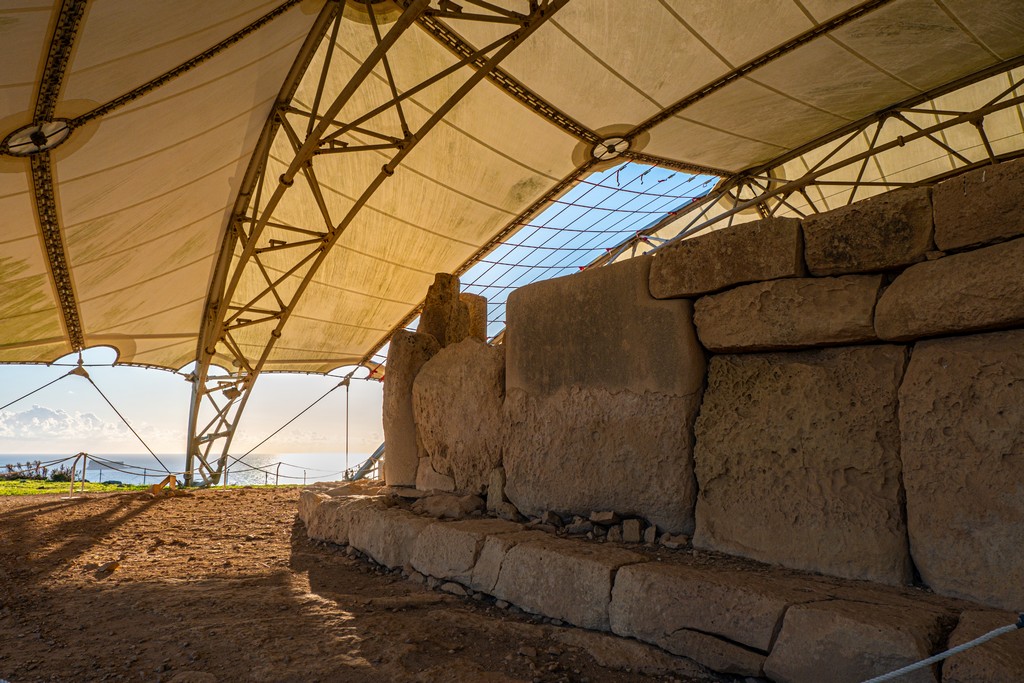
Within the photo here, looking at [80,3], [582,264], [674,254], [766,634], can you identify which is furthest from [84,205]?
[582,264]

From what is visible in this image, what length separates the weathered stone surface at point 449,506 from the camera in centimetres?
412

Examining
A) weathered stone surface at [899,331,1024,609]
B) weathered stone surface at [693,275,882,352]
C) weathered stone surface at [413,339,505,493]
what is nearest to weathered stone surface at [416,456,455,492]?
weathered stone surface at [413,339,505,493]

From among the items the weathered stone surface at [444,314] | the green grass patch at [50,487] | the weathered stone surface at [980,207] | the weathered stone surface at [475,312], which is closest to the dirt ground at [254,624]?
the weathered stone surface at [980,207]

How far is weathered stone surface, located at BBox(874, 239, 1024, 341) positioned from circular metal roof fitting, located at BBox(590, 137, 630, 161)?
20.7ft

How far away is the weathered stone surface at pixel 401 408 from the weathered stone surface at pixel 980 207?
3793mm

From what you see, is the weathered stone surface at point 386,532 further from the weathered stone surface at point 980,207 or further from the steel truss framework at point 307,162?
the steel truss framework at point 307,162

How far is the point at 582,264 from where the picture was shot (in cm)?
1328

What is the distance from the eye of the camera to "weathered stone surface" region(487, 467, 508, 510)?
4105mm

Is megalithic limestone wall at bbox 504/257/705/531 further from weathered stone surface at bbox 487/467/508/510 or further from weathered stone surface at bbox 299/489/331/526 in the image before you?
weathered stone surface at bbox 299/489/331/526

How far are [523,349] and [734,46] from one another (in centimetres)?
460

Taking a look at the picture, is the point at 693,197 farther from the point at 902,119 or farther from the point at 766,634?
the point at 766,634

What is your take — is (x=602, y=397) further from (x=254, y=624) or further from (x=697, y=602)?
(x=254, y=624)

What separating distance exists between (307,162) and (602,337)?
560 cm

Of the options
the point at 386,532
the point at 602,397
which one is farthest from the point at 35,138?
the point at 602,397
